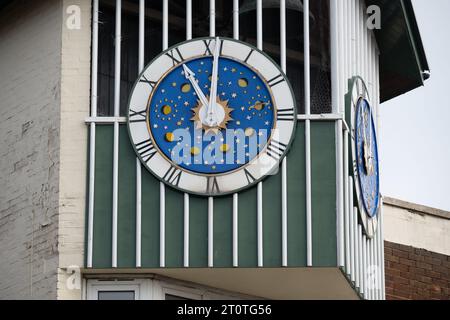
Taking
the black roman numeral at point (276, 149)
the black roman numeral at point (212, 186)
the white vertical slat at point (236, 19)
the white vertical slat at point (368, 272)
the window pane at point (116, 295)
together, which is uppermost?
the white vertical slat at point (236, 19)

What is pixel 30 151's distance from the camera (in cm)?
2217

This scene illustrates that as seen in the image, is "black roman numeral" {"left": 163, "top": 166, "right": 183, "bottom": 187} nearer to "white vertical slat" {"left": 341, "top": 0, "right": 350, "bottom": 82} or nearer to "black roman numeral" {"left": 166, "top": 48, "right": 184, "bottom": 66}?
"black roman numeral" {"left": 166, "top": 48, "right": 184, "bottom": 66}

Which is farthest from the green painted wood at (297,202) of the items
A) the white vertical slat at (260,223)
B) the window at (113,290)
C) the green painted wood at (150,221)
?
the window at (113,290)

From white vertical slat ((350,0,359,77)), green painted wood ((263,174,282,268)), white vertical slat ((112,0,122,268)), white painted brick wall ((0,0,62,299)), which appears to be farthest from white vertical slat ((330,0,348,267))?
white painted brick wall ((0,0,62,299))

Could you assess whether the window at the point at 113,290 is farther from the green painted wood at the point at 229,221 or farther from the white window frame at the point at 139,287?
the green painted wood at the point at 229,221

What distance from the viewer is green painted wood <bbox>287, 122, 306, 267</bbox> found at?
829 inches

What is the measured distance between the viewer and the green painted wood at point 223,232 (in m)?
21.1

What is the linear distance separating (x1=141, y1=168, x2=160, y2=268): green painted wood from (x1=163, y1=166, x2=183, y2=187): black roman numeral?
5.5 inches

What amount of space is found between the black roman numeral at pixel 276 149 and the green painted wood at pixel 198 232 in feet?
3.18

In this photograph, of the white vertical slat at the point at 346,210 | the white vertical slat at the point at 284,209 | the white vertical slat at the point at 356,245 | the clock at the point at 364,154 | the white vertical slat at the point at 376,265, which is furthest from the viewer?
the white vertical slat at the point at 376,265

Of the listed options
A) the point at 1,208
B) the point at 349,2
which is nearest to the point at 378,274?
the point at 349,2

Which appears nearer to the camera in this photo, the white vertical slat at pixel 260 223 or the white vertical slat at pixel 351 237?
the white vertical slat at pixel 260 223

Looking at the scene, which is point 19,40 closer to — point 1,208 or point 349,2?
point 1,208

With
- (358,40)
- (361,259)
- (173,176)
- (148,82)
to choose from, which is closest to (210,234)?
(173,176)
